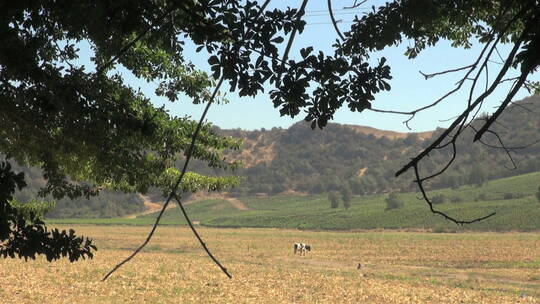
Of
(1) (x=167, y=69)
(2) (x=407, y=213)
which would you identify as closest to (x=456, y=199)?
(2) (x=407, y=213)

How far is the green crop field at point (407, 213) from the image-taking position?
10169 centimetres

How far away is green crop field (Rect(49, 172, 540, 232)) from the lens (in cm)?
10169

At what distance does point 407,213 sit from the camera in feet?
390

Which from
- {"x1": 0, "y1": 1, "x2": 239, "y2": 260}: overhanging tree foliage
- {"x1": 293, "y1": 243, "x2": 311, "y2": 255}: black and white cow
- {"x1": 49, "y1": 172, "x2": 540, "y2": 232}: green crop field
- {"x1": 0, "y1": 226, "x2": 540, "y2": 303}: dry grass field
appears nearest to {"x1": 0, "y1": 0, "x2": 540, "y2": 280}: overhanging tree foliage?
{"x1": 0, "y1": 1, "x2": 239, "y2": 260}: overhanging tree foliage

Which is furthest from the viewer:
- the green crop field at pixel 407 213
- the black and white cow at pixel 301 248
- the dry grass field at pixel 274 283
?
the green crop field at pixel 407 213

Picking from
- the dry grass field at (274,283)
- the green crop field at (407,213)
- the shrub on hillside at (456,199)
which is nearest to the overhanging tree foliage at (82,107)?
the dry grass field at (274,283)

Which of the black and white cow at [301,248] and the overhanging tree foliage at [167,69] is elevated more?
the overhanging tree foliage at [167,69]

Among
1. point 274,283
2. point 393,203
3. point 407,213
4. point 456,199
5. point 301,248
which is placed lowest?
point 301,248

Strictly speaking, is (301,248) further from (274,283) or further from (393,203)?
(393,203)

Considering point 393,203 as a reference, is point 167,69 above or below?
above

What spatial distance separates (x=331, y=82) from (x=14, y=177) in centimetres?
357

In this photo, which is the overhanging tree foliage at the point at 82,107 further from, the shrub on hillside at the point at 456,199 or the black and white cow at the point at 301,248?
the shrub on hillside at the point at 456,199

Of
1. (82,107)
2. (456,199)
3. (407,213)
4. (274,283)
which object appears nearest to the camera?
(82,107)

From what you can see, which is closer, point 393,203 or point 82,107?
point 82,107
